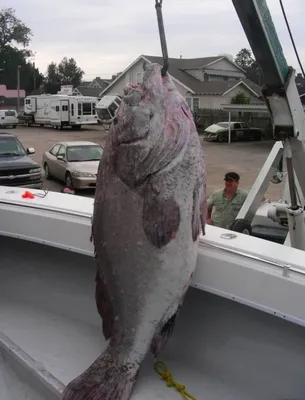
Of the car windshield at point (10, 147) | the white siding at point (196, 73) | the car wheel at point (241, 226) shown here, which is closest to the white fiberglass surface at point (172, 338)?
the car wheel at point (241, 226)

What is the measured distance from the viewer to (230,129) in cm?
3794

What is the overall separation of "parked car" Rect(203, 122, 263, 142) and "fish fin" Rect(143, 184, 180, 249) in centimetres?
3581

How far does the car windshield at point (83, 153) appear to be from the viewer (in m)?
17.5

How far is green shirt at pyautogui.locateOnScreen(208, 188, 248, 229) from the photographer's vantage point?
6.64 metres

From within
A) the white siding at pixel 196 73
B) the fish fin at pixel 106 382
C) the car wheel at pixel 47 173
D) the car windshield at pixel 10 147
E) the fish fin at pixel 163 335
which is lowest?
the car wheel at pixel 47 173

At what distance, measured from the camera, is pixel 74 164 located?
16.9m

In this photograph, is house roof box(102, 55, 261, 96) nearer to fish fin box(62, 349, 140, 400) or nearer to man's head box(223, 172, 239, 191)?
man's head box(223, 172, 239, 191)

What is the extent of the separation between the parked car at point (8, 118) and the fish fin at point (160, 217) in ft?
158

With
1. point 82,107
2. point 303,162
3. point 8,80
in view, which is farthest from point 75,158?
point 8,80

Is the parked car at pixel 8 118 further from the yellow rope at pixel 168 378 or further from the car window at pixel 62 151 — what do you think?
the yellow rope at pixel 168 378

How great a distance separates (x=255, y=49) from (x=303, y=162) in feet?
4.32

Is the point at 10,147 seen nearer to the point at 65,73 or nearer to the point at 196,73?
the point at 196,73

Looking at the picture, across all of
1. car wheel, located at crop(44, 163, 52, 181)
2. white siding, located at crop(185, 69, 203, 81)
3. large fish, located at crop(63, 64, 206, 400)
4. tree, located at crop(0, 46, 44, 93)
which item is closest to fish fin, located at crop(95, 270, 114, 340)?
large fish, located at crop(63, 64, 206, 400)

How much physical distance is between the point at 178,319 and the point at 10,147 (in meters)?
13.9
